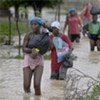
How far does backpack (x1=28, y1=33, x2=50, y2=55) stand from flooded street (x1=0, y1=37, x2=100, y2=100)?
96cm

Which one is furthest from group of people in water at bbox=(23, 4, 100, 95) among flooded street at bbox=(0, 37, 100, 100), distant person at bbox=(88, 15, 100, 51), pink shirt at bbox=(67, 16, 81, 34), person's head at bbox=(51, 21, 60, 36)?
pink shirt at bbox=(67, 16, 81, 34)

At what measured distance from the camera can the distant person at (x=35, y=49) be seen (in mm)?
11742

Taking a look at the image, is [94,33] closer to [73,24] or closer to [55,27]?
[73,24]

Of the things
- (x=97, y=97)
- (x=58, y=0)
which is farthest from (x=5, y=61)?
(x=58, y=0)

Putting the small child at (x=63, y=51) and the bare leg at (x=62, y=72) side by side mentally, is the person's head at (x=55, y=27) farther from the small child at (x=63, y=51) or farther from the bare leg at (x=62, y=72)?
the bare leg at (x=62, y=72)

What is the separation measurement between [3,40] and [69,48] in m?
11.9

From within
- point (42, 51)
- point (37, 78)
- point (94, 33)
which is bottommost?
point (94, 33)

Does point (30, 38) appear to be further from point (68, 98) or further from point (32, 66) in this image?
point (68, 98)

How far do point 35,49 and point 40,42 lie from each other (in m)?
0.19

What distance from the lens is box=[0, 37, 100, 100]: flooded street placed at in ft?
39.7

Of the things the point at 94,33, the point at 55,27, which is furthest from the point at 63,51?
the point at 94,33

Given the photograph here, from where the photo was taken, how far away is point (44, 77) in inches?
582

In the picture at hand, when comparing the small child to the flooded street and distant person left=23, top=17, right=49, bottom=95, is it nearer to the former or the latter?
the flooded street

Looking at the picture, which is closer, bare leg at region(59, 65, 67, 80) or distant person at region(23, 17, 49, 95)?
distant person at region(23, 17, 49, 95)
